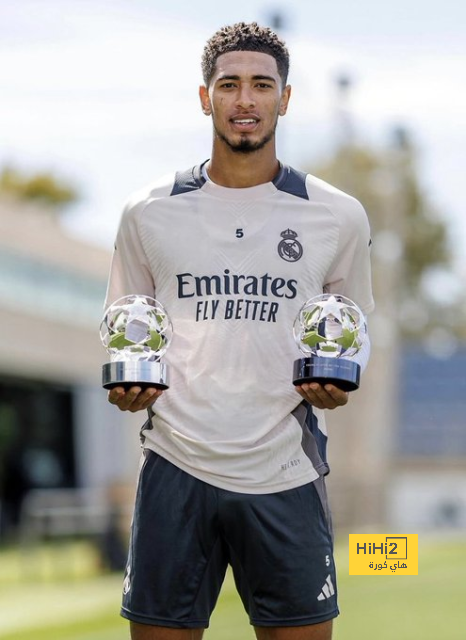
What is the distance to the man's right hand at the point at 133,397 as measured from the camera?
3.78 m

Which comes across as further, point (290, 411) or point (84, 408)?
point (84, 408)

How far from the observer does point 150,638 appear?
3934mm

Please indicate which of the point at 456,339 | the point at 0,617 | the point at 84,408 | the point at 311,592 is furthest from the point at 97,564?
the point at 456,339

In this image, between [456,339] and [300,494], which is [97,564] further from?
[456,339]

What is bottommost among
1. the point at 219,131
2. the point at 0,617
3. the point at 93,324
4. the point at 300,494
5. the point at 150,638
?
the point at 0,617

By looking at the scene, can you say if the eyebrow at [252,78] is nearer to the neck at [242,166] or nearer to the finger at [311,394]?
the neck at [242,166]

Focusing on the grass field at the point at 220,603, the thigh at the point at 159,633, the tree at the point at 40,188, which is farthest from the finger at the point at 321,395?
the tree at the point at 40,188

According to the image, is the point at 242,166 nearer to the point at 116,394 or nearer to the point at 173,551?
the point at 116,394

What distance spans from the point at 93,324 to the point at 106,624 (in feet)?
83.3

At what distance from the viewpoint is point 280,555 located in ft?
12.9

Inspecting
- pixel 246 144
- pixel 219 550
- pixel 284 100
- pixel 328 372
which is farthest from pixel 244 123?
pixel 219 550

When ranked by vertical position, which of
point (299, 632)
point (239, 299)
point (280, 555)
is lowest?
point (299, 632)

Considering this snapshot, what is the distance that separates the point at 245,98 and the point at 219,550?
1.20m

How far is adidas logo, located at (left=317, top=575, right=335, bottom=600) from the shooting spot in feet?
13.0
